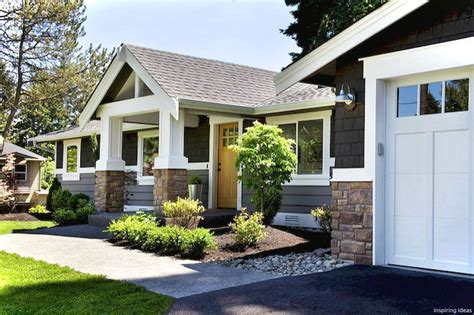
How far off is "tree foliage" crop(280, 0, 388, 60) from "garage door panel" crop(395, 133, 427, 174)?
8.13 meters

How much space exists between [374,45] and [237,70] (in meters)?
7.59

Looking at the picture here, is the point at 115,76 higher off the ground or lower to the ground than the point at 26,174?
higher

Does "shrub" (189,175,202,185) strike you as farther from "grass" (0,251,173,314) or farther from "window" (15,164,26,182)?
A: "window" (15,164,26,182)

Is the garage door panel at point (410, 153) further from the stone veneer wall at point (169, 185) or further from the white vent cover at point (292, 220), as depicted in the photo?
the stone veneer wall at point (169, 185)

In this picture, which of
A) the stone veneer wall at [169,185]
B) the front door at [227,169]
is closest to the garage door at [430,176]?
the stone veneer wall at [169,185]

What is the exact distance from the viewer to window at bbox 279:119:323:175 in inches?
433

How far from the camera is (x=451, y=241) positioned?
239 inches

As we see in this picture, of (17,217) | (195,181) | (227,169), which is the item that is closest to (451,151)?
(227,169)

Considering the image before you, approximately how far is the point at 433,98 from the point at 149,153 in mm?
10552

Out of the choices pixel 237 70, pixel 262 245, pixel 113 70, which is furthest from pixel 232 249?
pixel 237 70

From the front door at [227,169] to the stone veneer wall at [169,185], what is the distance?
2130 millimetres

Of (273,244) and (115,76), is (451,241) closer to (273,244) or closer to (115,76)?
(273,244)

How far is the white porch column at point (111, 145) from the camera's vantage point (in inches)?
494

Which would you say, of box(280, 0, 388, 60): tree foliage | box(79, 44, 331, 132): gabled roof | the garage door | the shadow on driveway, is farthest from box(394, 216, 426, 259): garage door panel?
box(280, 0, 388, 60): tree foliage
